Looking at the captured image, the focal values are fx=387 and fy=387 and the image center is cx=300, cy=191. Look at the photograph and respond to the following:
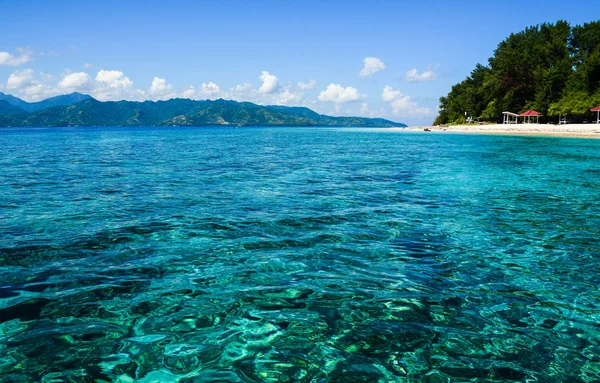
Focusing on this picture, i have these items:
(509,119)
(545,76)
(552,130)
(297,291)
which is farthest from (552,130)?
(297,291)

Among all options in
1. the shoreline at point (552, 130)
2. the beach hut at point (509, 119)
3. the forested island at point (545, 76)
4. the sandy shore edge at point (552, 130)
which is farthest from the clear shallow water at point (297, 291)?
the beach hut at point (509, 119)

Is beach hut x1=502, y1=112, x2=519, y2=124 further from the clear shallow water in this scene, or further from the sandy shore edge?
the clear shallow water

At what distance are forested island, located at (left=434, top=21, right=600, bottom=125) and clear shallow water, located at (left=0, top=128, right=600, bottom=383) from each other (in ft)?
315

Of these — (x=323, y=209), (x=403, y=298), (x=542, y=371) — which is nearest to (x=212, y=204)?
(x=323, y=209)

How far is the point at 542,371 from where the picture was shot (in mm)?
4879

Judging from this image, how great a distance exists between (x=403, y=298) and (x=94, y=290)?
5665 millimetres

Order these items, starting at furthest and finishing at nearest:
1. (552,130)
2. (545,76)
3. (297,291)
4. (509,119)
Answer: (509,119) < (545,76) < (552,130) < (297,291)

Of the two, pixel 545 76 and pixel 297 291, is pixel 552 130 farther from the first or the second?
pixel 297 291

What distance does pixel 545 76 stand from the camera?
99.9 metres

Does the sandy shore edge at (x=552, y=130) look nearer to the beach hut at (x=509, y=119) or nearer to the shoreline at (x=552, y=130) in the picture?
the shoreline at (x=552, y=130)

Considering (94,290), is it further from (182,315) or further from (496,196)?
(496,196)

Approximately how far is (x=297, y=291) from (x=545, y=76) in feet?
383

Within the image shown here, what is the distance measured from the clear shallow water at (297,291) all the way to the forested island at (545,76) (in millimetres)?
95886

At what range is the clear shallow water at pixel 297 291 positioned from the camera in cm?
504
